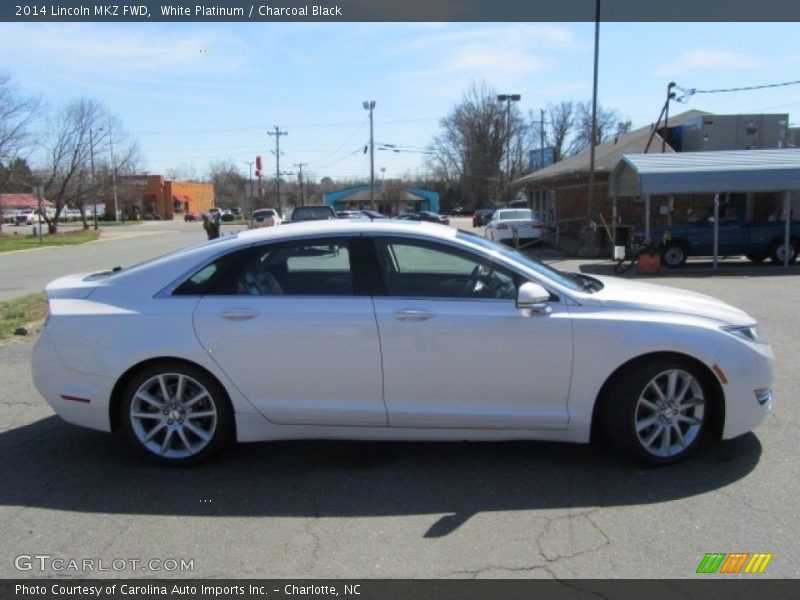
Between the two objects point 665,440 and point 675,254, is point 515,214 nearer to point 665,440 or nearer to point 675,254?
point 675,254

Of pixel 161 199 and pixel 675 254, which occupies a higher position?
pixel 161 199

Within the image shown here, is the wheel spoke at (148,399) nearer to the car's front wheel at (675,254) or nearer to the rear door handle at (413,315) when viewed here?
the rear door handle at (413,315)

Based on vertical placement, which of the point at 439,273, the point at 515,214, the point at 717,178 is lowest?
the point at 439,273

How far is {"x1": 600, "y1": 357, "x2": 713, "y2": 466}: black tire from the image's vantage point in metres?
4.26

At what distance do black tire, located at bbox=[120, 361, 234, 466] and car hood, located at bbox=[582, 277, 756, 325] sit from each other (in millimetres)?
2455

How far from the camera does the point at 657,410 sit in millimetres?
4309

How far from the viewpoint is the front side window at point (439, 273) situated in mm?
4398

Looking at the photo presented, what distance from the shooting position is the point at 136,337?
4.38 metres

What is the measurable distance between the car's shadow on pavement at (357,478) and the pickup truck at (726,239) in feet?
48.8

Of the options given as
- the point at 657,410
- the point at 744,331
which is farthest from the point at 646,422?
the point at 744,331

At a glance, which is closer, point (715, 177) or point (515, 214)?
point (715, 177)

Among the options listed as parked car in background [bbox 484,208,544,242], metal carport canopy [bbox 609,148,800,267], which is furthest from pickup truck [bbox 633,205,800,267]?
parked car in background [bbox 484,208,544,242]

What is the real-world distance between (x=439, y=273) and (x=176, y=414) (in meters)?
1.97
